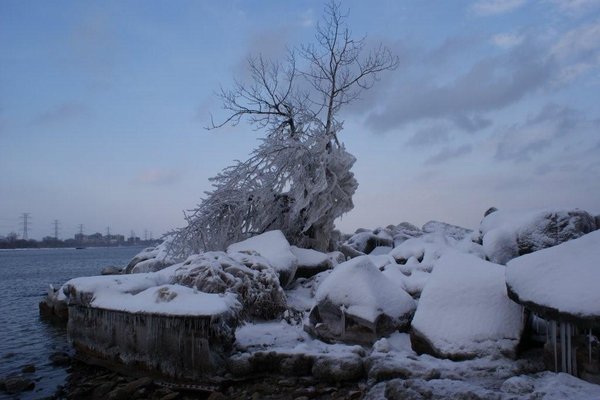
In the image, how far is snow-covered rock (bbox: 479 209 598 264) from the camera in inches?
376

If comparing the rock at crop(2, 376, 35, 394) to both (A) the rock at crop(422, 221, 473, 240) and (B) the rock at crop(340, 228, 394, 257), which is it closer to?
(B) the rock at crop(340, 228, 394, 257)

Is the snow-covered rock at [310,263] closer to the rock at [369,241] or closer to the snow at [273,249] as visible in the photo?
the snow at [273,249]

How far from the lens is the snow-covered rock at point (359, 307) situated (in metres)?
7.76

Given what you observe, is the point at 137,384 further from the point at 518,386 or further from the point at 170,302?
the point at 518,386

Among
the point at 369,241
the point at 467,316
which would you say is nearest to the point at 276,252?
the point at 467,316

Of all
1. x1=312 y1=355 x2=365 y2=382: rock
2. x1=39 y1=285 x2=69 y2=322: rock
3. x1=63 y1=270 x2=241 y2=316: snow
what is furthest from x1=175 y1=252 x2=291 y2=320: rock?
x1=39 y1=285 x2=69 y2=322: rock

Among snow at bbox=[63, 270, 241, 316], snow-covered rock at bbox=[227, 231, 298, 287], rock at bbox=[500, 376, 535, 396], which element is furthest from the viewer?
snow-covered rock at bbox=[227, 231, 298, 287]

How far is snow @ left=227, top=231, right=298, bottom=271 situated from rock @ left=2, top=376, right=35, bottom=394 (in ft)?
15.0

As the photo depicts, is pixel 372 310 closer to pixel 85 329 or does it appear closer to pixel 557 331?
pixel 557 331

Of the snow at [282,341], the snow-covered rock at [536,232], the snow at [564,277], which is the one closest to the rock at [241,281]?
the snow at [282,341]

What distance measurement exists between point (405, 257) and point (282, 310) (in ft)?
19.1

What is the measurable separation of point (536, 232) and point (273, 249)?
5.93 metres

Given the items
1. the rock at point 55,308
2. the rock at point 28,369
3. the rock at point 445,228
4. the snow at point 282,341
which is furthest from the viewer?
the rock at point 445,228

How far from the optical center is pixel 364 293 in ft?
26.5
